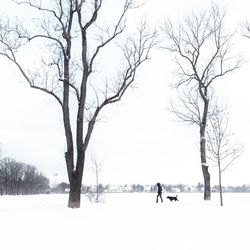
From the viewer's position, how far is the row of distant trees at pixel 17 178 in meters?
130

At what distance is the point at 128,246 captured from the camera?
29.6 feet

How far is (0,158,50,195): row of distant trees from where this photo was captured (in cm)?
12976

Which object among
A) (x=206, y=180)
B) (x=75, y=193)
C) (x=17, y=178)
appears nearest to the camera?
(x=75, y=193)

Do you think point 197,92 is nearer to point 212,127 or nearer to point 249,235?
point 212,127

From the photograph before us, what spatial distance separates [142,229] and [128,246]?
2.90 meters

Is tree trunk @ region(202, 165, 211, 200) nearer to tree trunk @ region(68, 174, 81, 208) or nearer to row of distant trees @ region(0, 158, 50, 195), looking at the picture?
tree trunk @ region(68, 174, 81, 208)

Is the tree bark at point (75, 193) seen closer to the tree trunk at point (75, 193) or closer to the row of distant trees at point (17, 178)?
the tree trunk at point (75, 193)

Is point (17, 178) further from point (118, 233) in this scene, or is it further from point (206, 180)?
point (118, 233)

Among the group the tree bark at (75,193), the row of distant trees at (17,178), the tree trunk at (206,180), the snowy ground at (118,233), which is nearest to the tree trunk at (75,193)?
the tree bark at (75,193)

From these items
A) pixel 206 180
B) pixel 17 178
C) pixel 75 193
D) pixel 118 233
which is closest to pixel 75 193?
pixel 75 193

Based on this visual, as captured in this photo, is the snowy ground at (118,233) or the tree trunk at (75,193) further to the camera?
the tree trunk at (75,193)

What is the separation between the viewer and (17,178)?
13925cm

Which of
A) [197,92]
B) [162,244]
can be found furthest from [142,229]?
[197,92]

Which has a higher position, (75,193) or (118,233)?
(75,193)
